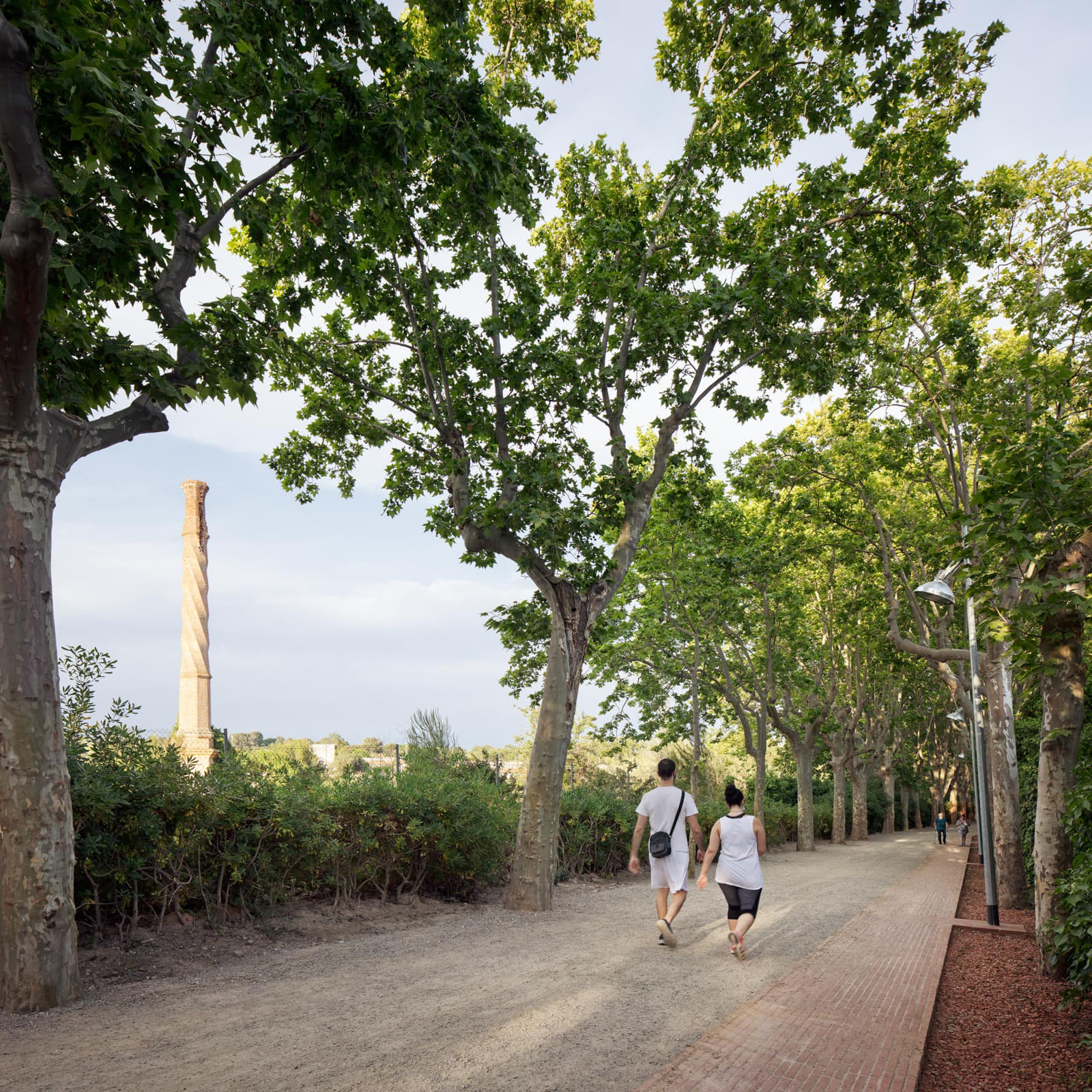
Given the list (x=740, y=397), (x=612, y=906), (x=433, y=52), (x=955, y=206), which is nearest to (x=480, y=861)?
(x=612, y=906)

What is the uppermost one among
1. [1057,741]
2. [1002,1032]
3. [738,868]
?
[1057,741]

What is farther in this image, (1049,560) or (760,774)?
(760,774)

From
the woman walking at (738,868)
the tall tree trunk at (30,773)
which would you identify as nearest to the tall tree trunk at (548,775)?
the woman walking at (738,868)

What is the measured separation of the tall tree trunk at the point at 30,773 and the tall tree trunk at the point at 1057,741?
842cm

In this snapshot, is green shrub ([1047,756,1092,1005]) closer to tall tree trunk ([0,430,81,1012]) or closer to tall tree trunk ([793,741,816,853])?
tall tree trunk ([0,430,81,1012])

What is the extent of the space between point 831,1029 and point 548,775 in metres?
6.24

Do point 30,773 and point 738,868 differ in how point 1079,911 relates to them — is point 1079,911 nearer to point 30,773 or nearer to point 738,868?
point 738,868

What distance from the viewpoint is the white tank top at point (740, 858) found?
8.09 m

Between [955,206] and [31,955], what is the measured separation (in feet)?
49.8

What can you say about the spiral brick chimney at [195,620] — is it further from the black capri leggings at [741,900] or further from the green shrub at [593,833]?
the black capri leggings at [741,900]

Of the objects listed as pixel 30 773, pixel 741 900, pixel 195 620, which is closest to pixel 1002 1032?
pixel 741 900

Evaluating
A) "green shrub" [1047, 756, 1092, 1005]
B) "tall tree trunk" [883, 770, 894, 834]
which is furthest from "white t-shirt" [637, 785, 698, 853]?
"tall tree trunk" [883, 770, 894, 834]

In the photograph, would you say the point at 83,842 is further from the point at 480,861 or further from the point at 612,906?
the point at 612,906

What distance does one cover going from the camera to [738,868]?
8.11m
